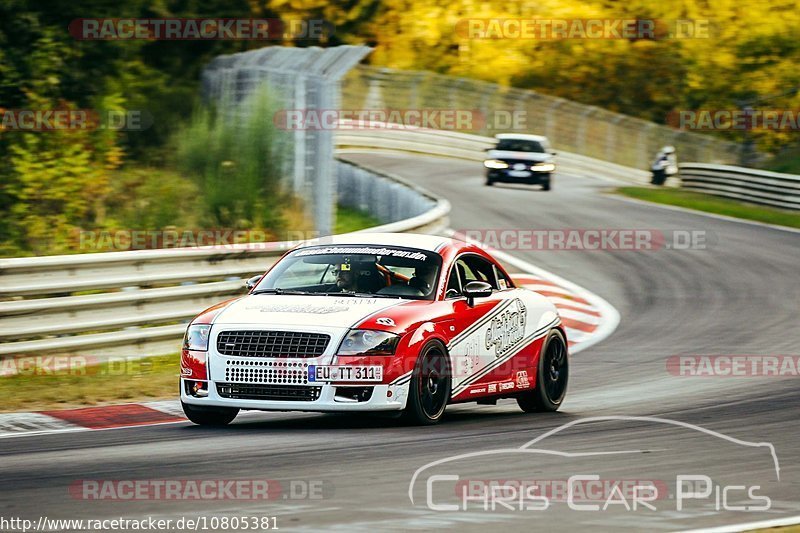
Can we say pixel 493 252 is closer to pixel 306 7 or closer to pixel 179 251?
pixel 179 251

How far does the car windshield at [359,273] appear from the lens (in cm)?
1106

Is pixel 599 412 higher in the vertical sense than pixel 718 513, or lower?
lower

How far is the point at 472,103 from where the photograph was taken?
4941cm

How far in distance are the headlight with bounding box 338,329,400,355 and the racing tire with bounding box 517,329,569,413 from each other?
2.25 m

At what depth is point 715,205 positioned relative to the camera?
1342 inches

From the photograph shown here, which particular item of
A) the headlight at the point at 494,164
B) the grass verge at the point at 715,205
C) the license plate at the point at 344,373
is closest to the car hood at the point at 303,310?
the license plate at the point at 344,373

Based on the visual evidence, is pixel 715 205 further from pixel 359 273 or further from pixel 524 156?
pixel 359 273

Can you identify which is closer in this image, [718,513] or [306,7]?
[718,513]

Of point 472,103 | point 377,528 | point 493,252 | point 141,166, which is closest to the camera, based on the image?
point 377,528

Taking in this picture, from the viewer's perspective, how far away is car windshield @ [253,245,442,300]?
11062 mm

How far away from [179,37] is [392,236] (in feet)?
74.7

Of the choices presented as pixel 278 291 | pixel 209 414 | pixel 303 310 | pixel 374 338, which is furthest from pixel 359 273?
pixel 209 414

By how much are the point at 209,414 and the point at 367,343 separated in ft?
4.66

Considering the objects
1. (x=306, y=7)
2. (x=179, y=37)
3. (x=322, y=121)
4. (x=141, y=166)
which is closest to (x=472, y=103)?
(x=306, y=7)
